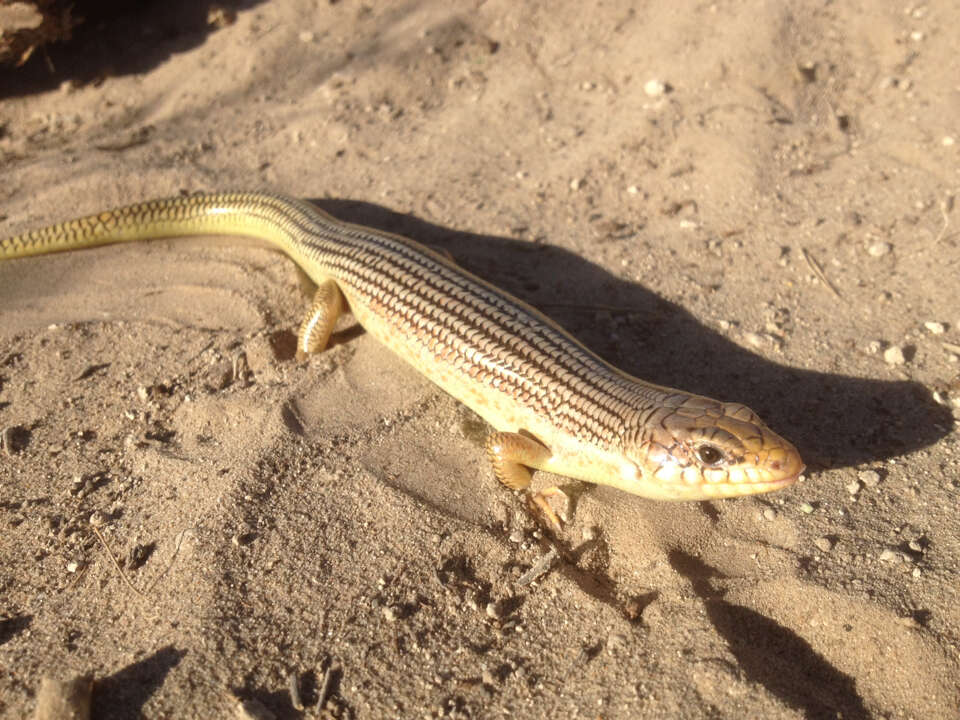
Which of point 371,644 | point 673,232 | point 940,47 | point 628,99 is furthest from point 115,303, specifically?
point 940,47

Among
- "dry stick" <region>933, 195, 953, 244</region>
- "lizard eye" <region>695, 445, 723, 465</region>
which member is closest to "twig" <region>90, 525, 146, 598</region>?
"lizard eye" <region>695, 445, 723, 465</region>

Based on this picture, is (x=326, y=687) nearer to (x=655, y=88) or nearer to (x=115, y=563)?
(x=115, y=563)

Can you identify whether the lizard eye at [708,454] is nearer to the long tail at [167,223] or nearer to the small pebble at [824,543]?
the small pebble at [824,543]

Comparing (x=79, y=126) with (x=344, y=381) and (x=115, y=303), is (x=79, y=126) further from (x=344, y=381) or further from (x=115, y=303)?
(x=344, y=381)

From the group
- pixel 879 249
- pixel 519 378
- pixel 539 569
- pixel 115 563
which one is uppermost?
pixel 879 249

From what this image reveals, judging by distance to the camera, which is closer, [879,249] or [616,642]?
[616,642]

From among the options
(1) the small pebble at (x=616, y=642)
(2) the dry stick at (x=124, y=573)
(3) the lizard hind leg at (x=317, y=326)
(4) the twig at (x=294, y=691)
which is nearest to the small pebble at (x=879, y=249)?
(1) the small pebble at (x=616, y=642)

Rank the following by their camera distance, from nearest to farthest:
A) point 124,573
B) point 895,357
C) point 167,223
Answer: point 124,573 → point 895,357 → point 167,223

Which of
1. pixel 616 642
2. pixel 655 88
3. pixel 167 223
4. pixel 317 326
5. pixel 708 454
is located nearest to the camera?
pixel 616 642

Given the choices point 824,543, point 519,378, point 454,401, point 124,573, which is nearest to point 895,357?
point 824,543
